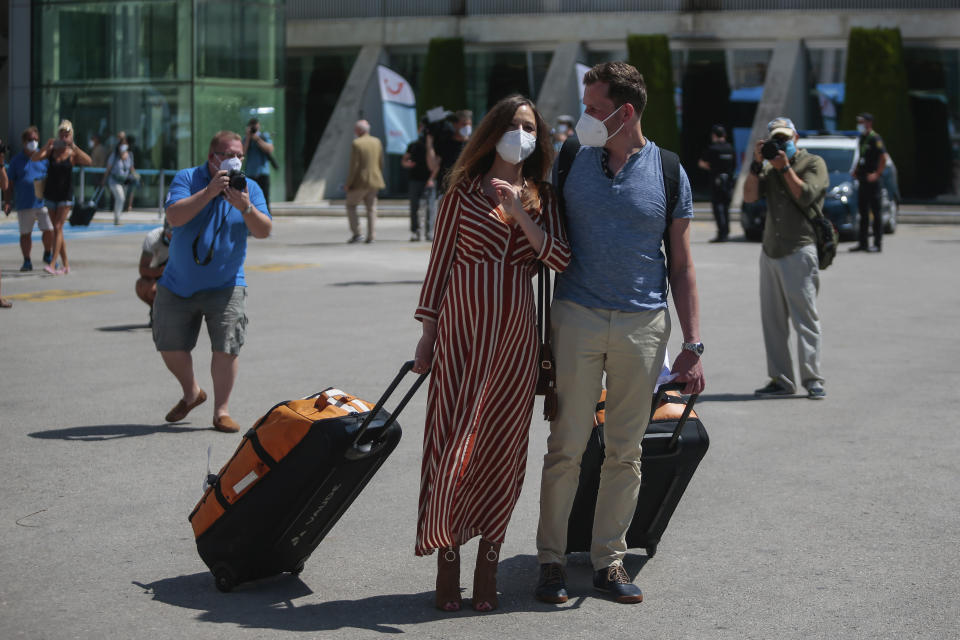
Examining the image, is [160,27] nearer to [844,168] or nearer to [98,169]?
[98,169]

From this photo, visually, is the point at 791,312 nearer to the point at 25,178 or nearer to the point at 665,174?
the point at 665,174

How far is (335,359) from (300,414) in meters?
5.76

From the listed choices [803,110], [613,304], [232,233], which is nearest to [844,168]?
[803,110]

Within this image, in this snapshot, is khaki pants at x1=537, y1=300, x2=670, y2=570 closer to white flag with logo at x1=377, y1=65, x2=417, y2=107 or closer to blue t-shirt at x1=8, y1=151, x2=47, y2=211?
blue t-shirt at x1=8, y1=151, x2=47, y2=211

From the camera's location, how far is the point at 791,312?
9531 millimetres

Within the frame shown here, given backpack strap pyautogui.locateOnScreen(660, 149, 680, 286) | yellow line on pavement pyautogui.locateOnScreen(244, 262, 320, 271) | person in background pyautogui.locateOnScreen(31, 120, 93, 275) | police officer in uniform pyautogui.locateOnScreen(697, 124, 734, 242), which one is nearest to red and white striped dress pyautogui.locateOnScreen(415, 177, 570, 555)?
backpack strap pyautogui.locateOnScreen(660, 149, 680, 286)

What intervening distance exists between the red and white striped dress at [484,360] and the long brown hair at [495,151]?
4cm

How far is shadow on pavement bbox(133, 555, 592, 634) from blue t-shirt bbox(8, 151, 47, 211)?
12399mm

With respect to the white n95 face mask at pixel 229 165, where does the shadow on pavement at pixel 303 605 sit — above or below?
below

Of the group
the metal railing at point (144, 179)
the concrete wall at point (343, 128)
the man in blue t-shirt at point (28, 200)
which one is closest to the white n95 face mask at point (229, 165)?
the man in blue t-shirt at point (28, 200)

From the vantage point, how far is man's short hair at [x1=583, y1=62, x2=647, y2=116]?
4.83 meters

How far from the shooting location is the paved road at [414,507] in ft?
15.8

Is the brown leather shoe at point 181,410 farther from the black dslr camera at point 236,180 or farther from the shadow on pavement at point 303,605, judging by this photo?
the shadow on pavement at point 303,605

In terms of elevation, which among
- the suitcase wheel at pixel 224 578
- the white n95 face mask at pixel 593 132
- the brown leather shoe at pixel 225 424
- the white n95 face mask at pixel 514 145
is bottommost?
the brown leather shoe at pixel 225 424
